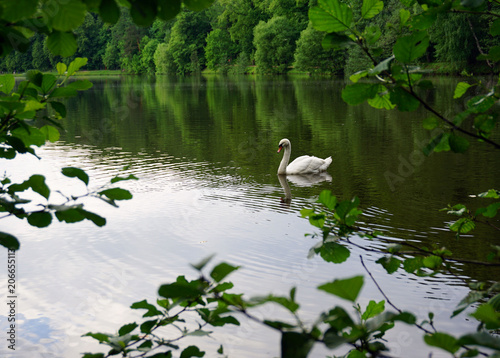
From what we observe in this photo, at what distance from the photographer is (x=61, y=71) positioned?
220 cm

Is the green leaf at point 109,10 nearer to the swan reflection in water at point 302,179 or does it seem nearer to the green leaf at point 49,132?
the green leaf at point 49,132

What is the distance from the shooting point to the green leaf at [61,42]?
1348 mm

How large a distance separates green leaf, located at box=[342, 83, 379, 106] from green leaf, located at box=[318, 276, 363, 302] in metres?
0.81

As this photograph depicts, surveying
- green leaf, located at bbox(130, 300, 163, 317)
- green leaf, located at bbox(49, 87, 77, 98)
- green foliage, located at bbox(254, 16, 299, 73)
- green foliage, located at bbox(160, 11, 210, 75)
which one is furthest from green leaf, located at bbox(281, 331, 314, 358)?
green foliage, located at bbox(160, 11, 210, 75)

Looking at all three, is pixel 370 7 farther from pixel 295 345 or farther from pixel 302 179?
pixel 302 179

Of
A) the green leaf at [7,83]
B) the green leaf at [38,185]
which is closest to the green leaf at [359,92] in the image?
the green leaf at [38,185]

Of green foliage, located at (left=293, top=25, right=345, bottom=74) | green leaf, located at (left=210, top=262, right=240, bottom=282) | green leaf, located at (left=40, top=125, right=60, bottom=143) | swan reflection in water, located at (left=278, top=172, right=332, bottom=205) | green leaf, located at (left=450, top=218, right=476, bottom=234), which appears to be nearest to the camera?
green leaf, located at (left=210, top=262, right=240, bottom=282)

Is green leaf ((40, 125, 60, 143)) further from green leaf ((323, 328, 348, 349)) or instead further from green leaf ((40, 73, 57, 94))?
green leaf ((323, 328, 348, 349))

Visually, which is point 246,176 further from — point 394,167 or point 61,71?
point 61,71

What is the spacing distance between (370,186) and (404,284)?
15.7 ft

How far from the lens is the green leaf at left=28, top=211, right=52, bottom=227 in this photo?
1.54m

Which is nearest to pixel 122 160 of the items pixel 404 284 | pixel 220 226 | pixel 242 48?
pixel 220 226

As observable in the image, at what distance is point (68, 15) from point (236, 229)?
760 cm

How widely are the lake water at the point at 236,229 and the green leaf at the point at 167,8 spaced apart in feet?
1.82
